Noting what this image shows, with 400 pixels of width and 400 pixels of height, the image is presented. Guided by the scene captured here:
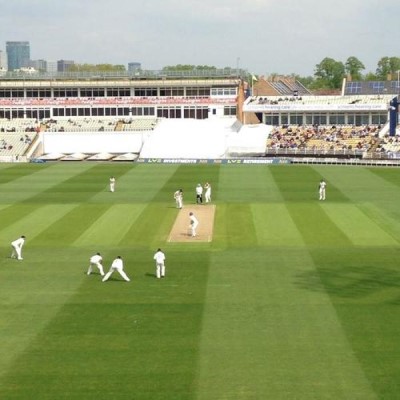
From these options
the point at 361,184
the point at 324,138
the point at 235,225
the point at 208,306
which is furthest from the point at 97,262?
the point at 324,138

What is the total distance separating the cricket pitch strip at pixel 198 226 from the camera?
32156 millimetres

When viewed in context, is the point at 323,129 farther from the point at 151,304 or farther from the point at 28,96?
the point at 151,304

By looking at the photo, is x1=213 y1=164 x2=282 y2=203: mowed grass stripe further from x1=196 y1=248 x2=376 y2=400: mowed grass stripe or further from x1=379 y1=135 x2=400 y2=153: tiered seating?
x1=196 y1=248 x2=376 y2=400: mowed grass stripe

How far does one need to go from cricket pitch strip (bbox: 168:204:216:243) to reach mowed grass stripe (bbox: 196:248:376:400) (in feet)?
21.6

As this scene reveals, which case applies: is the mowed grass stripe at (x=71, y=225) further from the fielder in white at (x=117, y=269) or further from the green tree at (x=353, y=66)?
the green tree at (x=353, y=66)

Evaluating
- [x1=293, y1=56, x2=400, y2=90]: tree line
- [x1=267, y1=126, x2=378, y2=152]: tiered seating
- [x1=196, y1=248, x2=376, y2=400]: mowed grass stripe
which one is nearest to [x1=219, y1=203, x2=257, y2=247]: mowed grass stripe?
[x1=196, y1=248, x2=376, y2=400]: mowed grass stripe

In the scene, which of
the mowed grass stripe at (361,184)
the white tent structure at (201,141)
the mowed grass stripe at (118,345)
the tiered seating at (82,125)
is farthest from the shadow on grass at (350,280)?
the tiered seating at (82,125)

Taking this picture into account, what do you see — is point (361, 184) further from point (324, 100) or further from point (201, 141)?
point (324, 100)

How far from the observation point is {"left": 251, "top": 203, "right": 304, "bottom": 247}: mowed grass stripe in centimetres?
3138

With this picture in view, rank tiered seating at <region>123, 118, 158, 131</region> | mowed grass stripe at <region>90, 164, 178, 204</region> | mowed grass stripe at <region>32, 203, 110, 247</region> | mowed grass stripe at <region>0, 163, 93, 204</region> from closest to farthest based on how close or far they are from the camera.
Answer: mowed grass stripe at <region>32, 203, 110, 247</region> < mowed grass stripe at <region>90, 164, 178, 204</region> < mowed grass stripe at <region>0, 163, 93, 204</region> < tiered seating at <region>123, 118, 158, 131</region>

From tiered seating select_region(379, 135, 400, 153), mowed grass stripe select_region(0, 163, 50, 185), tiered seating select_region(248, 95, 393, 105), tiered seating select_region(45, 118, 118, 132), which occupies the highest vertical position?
tiered seating select_region(248, 95, 393, 105)

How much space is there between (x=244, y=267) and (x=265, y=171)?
38262 mm

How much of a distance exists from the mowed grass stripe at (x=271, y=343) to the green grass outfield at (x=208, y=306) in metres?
0.04

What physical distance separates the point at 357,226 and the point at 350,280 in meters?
11.0
